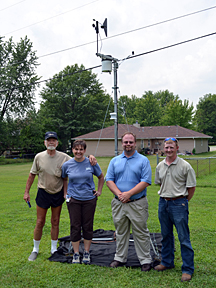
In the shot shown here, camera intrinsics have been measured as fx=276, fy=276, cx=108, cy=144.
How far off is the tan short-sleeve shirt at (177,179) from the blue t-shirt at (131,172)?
25 cm

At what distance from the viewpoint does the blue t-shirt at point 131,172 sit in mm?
3754

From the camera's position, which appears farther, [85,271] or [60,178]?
[60,178]

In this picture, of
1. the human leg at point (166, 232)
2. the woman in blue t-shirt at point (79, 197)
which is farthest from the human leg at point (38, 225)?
the human leg at point (166, 232)

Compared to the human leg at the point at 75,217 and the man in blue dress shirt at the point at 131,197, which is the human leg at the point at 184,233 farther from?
the human leg at the point at 75,217

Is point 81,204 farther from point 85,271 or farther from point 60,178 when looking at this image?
point 85,271

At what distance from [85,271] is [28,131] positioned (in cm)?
3225

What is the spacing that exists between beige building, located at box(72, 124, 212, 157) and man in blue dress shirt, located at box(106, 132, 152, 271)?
97.2ft

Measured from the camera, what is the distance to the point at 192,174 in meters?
3.49

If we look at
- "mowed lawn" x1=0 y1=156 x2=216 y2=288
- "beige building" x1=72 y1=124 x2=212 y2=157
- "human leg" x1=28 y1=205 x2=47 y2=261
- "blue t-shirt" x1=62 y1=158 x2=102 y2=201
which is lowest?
"mowed lawn" x1=0 y1=156 x2=216 y2=288

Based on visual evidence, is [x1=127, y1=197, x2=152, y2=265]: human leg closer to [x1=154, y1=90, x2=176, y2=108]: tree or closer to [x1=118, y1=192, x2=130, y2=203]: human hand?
[x1=118, y1=192, x2=130, y2=203]: human hand

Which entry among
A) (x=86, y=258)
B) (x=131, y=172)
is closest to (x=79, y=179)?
(x=131, y=172)

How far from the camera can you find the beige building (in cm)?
3553

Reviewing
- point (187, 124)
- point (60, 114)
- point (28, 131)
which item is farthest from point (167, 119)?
point (28, 131)

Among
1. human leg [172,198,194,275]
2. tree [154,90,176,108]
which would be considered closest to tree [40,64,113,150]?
tree [154,90,176,108]
